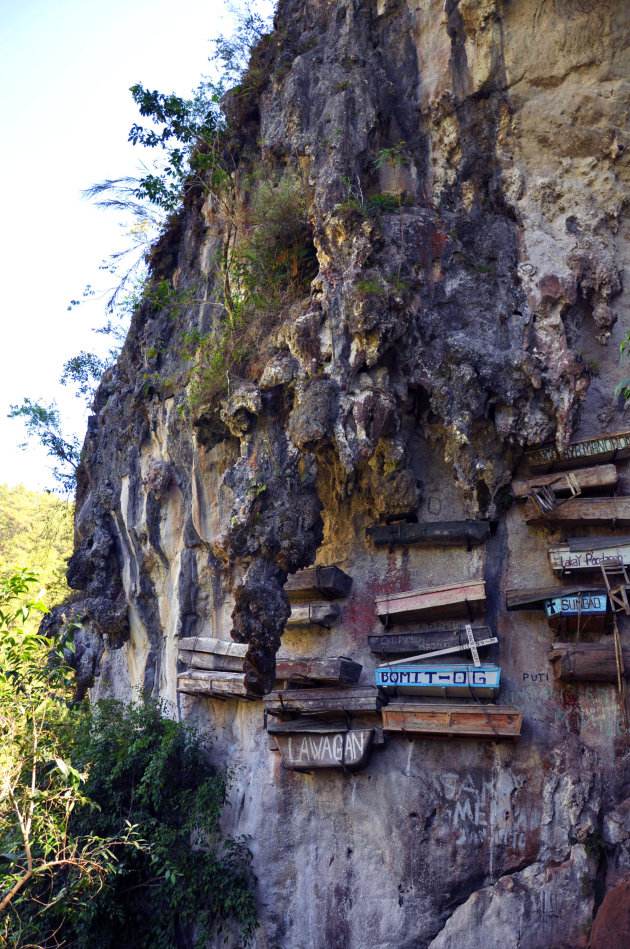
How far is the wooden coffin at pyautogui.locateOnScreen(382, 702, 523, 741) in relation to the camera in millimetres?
9227

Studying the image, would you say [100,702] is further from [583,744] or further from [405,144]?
[405,144]

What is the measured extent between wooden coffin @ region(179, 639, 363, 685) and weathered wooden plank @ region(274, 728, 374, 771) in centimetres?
71

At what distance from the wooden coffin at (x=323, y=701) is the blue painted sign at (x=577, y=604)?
2.44 meters

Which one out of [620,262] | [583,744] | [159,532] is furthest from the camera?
[159,532]

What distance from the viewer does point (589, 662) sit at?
9.23 meters

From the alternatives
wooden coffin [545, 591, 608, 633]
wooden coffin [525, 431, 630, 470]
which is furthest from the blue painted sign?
wooden coffin [525, 431, 630, 470]

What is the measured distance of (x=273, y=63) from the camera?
1466 centimetres

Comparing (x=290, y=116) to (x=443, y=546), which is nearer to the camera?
(x=443, y=546)

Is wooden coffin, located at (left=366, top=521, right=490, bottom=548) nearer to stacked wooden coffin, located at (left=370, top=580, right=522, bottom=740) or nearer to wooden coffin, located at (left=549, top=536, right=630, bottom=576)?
stacked wooden coffin, located at (left=370, top=580, right=522, bottom=740)

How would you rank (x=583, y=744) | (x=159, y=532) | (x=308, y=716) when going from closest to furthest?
1. (x=583, y=744)
2. (x=308, y=716)
3. (x=159, y=532)

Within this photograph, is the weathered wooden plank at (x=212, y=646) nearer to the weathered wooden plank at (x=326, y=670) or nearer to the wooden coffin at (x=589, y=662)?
the weathered wooden plank at (x=326, y=670)

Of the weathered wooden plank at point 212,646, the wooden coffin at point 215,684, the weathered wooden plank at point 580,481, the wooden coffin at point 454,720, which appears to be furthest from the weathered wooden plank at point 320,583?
the weathered wooden plank at point 580,481

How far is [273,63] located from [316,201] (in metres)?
4.66

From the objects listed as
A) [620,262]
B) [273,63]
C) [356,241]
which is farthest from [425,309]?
[273,63]
